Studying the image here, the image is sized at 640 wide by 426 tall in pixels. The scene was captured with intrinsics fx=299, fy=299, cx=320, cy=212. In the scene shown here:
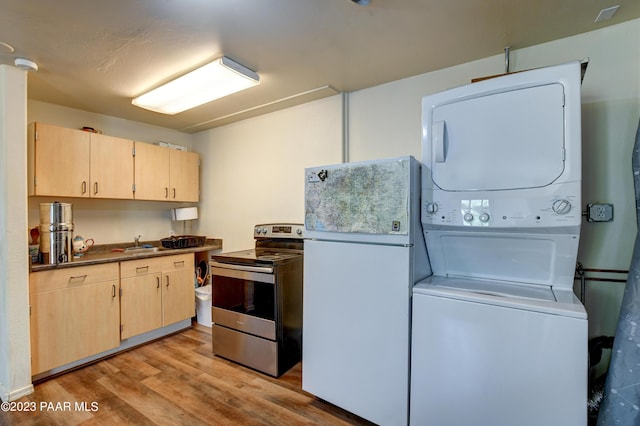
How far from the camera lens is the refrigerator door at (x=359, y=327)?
1642mm

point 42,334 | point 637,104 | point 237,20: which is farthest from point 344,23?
point 42,334

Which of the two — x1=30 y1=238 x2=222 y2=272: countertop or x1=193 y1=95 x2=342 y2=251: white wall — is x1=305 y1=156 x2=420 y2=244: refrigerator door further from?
x1=30 y1=238 x2=222 y2=272: countertop

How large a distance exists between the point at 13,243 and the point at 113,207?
4.27ft

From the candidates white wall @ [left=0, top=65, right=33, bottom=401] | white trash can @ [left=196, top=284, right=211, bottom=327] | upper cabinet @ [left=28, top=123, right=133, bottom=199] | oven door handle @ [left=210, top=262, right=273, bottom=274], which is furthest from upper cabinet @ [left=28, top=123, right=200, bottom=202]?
oven door handle @ [left=210, top=262, right=273, bottom=274]

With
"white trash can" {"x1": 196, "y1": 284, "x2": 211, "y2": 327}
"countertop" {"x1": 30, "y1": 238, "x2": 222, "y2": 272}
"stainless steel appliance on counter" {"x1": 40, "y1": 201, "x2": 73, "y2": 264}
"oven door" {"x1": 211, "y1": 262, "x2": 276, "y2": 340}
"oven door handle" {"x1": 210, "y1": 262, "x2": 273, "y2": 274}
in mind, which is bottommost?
"white trash can" {"x1": 196, "y1": 284, "x2": 211, "y2": 327}

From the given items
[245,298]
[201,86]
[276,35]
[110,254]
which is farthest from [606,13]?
[110,254]

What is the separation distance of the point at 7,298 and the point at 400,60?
126 inches

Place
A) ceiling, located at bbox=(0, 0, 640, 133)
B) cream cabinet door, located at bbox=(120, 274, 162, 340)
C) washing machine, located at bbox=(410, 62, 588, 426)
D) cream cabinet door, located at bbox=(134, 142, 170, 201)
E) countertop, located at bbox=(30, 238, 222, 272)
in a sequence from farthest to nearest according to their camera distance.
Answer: cream cabinet door, located at bbox=(134, 142, 170, 201)
cream cabinet door, located at bbox=(120, 274, 162, 340)
countertop, located at bbox=(30, 238, 222, 272)
ceiling, located at bbox=(0, 0, 640, 133)
washing machine, located at bbox=(410, 62, 588, 426)

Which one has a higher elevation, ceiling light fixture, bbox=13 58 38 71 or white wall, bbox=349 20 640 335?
ceiling light fixture, bbox=13 58 38 71

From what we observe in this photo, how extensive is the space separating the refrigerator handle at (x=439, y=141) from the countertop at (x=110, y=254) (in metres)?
2.72

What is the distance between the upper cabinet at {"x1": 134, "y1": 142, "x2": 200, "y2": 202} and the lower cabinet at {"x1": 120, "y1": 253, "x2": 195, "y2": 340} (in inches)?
Answer: 30.3

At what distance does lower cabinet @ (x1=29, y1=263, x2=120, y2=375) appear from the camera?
7.41 ft

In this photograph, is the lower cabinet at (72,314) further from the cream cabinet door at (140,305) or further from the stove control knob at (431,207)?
the stove control knob at (431,207)

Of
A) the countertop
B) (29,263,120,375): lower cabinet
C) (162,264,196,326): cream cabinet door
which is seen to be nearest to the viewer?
(29,263,120,375): lower cabinet
